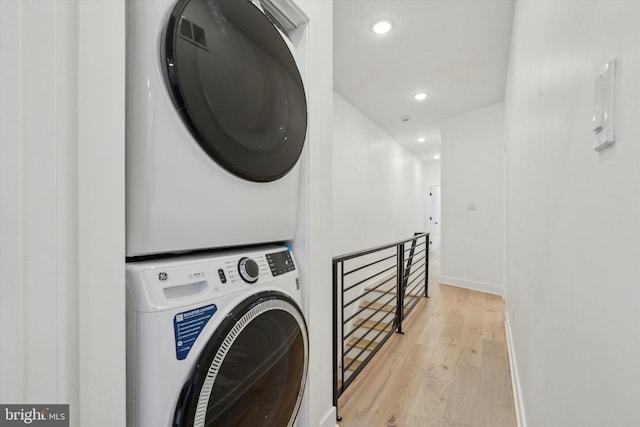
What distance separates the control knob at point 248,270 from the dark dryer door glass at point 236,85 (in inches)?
9.8

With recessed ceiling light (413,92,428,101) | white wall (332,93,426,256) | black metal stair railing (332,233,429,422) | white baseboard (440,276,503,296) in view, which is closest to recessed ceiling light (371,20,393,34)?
white wall (332,93,426,256)

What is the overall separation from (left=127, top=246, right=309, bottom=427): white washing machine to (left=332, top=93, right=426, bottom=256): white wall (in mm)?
2436

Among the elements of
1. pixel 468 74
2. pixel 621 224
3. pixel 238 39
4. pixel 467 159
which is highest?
pixel 468 74

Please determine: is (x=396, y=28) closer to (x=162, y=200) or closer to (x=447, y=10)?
(x=447, y=10)

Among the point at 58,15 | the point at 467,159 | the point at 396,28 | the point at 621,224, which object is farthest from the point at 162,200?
the point at 467,159

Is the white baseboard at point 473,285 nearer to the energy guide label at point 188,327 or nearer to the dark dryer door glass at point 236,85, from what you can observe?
the dark dryer door glass at point 236,85

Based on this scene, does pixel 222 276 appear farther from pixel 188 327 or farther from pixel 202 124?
pixel 202 124

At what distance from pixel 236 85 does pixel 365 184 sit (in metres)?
3.56

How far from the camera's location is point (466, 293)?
3.71 meters

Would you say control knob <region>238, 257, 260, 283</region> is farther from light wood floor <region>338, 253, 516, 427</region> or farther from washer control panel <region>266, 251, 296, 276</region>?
light wood floor <region>338, 253, 516, 427</region>

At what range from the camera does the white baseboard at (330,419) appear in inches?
49.5

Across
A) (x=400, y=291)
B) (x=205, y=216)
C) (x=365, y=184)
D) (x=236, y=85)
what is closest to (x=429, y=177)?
(x=365, y=184)

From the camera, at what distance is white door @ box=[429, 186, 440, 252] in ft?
27.9

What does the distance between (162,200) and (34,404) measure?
39cm
